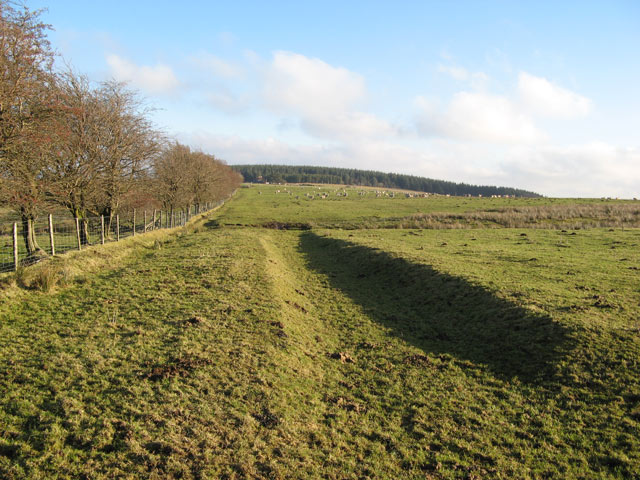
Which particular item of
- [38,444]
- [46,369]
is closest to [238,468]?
[38,444]

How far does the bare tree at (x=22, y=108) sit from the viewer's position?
584 inches

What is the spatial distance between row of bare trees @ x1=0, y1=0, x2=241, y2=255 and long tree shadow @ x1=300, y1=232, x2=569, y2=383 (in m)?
15.4

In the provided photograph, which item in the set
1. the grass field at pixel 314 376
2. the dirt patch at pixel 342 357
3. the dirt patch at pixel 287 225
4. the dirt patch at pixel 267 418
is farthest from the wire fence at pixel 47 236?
the dirt patch at pixel 287 225

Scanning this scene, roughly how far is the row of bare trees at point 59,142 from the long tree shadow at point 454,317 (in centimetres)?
1540

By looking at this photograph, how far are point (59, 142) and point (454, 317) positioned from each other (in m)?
21.3

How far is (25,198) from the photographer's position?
17.4 meters

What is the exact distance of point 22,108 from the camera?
1670 cm

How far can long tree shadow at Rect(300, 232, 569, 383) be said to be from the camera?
9969mm

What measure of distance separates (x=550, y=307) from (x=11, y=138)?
21448mm

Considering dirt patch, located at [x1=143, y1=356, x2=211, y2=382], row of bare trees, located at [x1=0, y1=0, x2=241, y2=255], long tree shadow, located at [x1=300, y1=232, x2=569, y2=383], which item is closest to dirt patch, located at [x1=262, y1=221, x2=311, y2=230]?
row of bare trees, located at [x1=0, y1=0, x2=241, y2=255]

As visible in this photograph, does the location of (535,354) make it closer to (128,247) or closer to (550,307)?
(550,307)

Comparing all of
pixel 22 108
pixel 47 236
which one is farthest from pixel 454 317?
pixel 47 236

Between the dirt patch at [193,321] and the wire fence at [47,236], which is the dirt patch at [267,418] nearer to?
the dirt patch at [193,321]

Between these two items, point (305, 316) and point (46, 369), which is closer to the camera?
point (46, 369)
